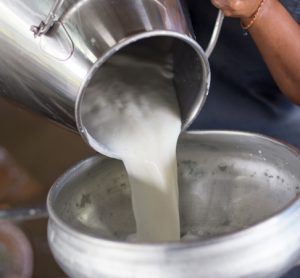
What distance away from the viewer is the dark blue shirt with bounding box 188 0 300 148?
2.47ft

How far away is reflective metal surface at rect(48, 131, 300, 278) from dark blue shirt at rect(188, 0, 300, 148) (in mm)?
174

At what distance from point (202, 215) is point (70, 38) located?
272mm

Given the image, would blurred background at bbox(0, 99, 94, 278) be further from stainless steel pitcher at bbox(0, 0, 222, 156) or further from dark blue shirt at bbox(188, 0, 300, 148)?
stainless steel pitcher at bbox(0, 0, 222, 156)

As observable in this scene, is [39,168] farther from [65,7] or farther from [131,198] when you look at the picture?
[65,7]

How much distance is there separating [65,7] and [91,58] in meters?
0.05

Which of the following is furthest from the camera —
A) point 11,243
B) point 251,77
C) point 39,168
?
point 39,168

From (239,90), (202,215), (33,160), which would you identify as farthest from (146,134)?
(33,160)

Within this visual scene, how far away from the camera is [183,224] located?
664mm

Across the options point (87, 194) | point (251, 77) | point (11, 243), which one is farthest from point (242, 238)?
point (11, 243)

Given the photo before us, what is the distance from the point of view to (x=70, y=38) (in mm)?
481

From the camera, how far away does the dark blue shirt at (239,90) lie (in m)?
0.75

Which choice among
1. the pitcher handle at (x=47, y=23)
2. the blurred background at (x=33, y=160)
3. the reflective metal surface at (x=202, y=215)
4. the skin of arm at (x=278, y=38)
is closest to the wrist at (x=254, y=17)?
the skin of arm at (x=278, y=38)

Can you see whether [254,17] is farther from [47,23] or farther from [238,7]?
[47,23]

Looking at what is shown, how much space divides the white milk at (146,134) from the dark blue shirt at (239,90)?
0.17 meters
